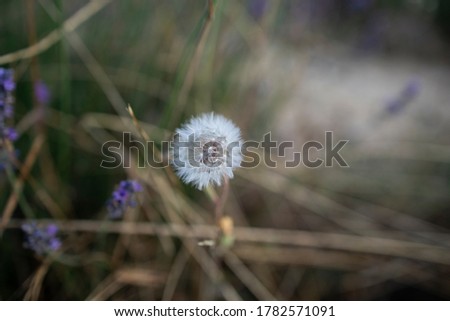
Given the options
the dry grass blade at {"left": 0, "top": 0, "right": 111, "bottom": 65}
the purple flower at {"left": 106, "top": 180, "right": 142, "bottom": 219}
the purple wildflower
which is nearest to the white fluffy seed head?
the purple flower at {"left": 106, "top": 180, "right": 142, "bottom": 219}

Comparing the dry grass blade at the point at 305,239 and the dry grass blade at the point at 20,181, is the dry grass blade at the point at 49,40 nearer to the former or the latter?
the dry grass blade at the point at 20,181

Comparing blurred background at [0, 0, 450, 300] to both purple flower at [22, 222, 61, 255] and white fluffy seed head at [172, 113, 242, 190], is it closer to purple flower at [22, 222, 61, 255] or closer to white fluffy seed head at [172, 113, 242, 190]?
purple flower at [22, 222, 61, 255]

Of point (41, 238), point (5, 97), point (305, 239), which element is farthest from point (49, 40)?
point (305, 239)

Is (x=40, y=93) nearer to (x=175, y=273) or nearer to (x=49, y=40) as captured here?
(x=49, y=40)

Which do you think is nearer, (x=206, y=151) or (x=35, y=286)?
(x=206, y=151)

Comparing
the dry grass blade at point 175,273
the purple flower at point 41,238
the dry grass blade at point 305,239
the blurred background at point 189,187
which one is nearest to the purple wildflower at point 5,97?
the blurred background at point 189,187

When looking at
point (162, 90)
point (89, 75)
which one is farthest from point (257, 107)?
point (89, 75)

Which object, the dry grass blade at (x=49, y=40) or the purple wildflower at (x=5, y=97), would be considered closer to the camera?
the purple wildflower at (x=5, y=97)
